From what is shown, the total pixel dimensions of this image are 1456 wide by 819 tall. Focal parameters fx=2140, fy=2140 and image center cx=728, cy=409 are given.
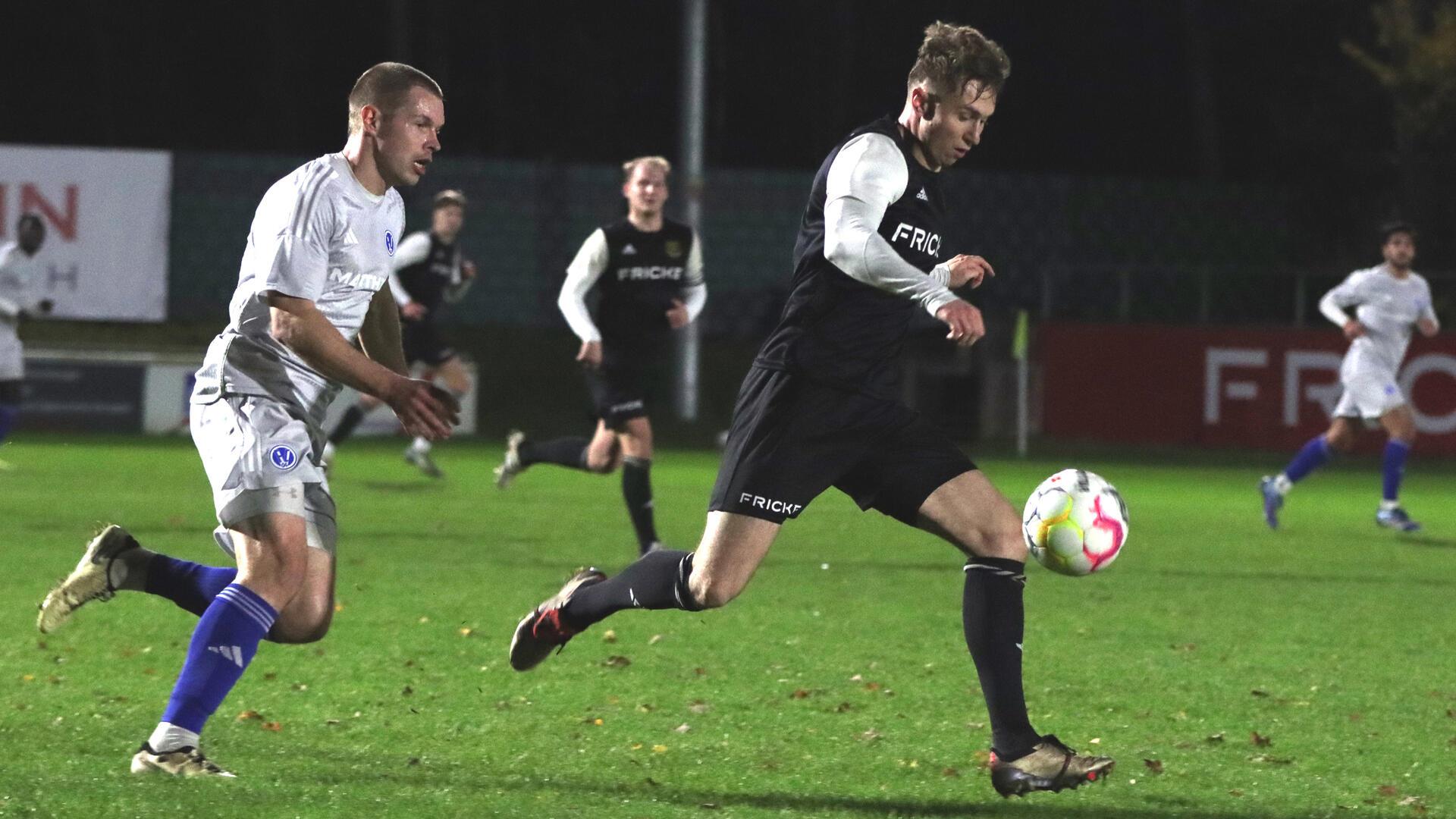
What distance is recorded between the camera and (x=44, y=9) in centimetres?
4159

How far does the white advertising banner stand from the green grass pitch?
15381mm

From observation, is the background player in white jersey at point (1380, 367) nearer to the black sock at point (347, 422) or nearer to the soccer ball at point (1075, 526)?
the black sock at point (347, 422)

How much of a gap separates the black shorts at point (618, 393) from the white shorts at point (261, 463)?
5.98m

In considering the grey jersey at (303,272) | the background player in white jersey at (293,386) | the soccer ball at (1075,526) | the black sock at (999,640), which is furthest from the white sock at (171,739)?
the soccer ball at (1075,526)

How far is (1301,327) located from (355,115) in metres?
20.2

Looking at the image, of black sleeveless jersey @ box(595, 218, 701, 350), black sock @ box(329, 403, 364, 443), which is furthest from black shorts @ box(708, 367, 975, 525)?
black sock @ box(329, 403, 364, 443)

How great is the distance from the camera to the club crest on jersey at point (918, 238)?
19.4 ft

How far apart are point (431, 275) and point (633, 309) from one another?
600cm

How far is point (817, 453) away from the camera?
5992 millimetres

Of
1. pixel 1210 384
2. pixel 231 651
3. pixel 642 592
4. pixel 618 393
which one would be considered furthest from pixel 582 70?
pixel 231 651

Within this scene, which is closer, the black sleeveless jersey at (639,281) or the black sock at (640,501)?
the black sock at (640,501)

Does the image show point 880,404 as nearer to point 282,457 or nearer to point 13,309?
point 282,457

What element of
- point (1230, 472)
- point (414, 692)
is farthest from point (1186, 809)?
point (1230, 472)

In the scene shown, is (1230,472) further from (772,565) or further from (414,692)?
(414,692)
